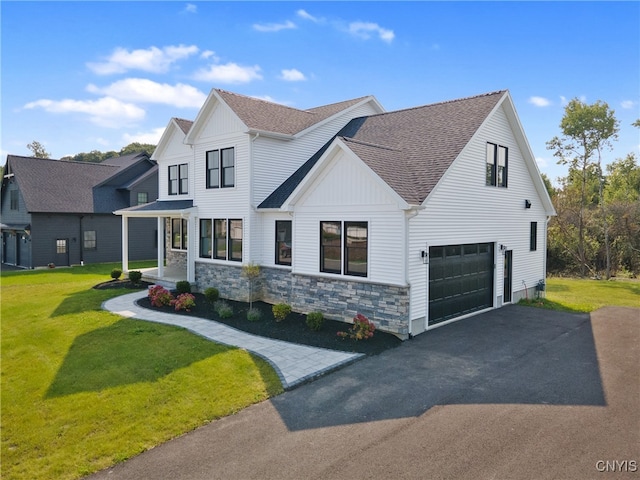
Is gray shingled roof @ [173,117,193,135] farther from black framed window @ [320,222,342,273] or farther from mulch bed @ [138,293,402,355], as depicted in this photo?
black framed window @ [320,222,342,273]

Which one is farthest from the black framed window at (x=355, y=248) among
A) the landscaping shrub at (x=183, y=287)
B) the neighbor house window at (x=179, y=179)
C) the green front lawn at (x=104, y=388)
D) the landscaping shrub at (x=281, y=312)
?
the neighbor house window at (x=179, y=179)

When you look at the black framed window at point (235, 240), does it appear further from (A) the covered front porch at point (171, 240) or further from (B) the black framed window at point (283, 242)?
(A) the covered front porch at point (171, 240)

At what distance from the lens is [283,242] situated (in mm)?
15844

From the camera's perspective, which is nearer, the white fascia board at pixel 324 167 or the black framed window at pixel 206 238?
the white fascia board at pixel 324 167

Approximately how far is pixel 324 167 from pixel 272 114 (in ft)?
20.6

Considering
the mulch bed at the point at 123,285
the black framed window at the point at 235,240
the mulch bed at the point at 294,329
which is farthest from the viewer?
the mulch bed at the point at 123,285

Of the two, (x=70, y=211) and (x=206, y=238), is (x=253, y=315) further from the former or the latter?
(x=70, y=211)

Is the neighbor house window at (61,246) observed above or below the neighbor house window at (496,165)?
below

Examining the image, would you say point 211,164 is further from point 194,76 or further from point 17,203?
point 17,203

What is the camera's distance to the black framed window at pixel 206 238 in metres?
18.2

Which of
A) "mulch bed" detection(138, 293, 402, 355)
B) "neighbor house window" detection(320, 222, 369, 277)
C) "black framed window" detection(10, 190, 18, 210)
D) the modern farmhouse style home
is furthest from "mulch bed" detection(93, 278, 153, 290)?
"black framed window" detection(10, 190, 18, 210)

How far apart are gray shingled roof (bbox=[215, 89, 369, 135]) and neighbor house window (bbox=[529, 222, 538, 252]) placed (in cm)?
989

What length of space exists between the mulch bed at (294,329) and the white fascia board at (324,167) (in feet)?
11.9

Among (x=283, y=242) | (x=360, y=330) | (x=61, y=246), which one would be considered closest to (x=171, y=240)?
(x=283, y=242)
